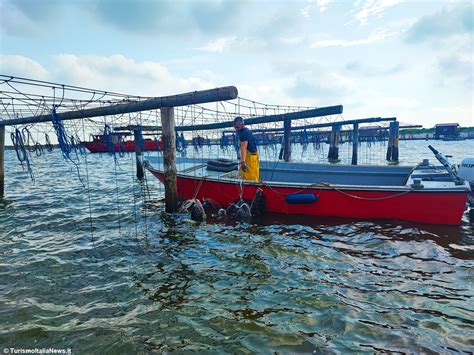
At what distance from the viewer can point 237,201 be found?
988 cm

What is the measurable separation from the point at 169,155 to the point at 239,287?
220 inches

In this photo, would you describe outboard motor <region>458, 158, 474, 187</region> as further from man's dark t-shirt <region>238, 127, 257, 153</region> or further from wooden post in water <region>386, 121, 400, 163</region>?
wooden post in water <region>386, 121, 400, 163</region>

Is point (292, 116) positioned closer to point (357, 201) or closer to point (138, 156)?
point (357, 201)

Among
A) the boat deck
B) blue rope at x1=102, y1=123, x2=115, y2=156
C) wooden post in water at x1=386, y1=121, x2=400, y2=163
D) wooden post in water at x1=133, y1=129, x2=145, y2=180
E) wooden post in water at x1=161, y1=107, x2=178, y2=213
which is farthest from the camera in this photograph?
wooden post in water at x1=386, y1=121, x2=400, y2=163

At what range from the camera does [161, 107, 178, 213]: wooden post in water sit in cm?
913

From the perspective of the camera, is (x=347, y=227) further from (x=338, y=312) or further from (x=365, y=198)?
(x=338, y=312)

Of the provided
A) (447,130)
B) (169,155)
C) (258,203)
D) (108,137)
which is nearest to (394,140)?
(258,203)

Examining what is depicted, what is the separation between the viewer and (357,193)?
27.7 feet

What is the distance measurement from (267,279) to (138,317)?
222 centimetres

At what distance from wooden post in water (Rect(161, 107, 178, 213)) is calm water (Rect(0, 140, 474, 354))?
1.14 m

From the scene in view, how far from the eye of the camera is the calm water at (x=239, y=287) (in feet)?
12.3

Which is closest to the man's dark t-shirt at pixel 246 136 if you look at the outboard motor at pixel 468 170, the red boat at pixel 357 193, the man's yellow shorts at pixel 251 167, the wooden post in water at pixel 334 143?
the man's yellow shorts at pixel 251 167

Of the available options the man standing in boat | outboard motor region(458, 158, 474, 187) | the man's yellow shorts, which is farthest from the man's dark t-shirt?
outboard motor region(458, 158, 474, 187)

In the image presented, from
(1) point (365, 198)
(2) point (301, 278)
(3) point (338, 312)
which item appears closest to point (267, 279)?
(2) point (301, 278)
